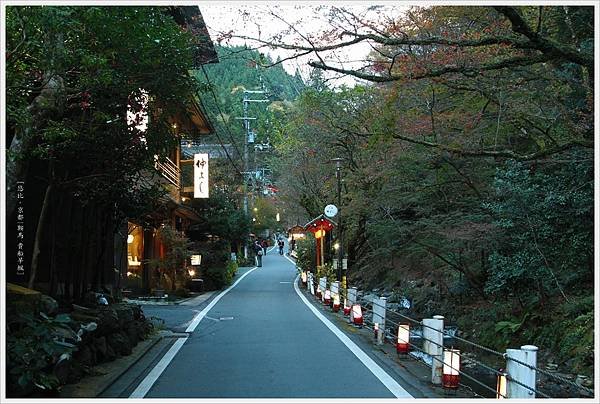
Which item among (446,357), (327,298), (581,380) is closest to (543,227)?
(581,380)

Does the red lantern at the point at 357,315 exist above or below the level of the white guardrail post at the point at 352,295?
below

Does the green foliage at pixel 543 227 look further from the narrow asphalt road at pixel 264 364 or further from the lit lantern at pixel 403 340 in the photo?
the lit lantern at pixel 403 340

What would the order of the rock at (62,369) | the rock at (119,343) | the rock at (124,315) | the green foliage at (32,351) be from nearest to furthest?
the green foliage at (32,351) → the rock at (62,369) → the rock at (119,343) → the rock at (124,315)

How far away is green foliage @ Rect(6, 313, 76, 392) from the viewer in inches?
253

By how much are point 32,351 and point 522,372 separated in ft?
17.4

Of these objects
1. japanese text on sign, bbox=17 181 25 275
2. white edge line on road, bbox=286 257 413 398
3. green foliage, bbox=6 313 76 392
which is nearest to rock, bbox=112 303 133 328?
japanese text on sign, bbox=17 181 25 275

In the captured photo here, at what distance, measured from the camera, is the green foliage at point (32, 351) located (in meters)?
6.43

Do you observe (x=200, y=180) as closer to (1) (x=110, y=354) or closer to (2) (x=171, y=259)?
(2) (x=171, y=259)

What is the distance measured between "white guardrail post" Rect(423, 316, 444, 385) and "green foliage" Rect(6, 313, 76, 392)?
5.05 metres

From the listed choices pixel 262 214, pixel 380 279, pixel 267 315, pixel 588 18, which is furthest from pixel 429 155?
pixel 262 214

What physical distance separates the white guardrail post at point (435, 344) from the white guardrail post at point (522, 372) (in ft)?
6.33

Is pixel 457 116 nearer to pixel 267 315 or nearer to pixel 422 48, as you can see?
pixel 422 48

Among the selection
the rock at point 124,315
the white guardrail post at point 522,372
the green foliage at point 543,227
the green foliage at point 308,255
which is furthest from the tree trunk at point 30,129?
the green foliage at point 308,255

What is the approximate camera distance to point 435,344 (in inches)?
362
